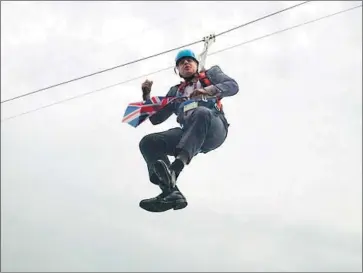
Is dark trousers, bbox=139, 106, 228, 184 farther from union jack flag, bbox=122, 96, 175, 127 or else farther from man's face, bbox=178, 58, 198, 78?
man's face, bbox=178, 58, 198, 78

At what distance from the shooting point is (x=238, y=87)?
6.55 metres

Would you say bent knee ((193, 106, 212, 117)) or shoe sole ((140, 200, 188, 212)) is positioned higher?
bent knee ((193, 106, 212, 117))

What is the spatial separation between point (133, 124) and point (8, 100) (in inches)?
125

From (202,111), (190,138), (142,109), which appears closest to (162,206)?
(190,138)

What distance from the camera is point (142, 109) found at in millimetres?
6977

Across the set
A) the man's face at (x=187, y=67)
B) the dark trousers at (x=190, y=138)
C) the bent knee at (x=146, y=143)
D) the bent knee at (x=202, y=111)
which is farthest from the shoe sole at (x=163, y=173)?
the man's face at (x=187, y=67)

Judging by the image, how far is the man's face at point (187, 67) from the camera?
6895 mm

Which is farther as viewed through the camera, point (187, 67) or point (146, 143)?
point (187, 67)

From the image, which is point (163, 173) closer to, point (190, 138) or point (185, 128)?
point (190, 138)

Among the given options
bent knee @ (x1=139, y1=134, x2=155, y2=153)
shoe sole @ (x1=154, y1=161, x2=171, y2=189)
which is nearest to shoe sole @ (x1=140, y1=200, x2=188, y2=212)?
shoe sole @ (x1=154, y1=161, x2=171, y2=189)

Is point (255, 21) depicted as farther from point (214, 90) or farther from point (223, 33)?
point (214, 90)

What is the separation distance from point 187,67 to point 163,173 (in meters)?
1.53

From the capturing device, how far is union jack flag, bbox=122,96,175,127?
6.93m

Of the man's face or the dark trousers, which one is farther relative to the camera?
the man's face
